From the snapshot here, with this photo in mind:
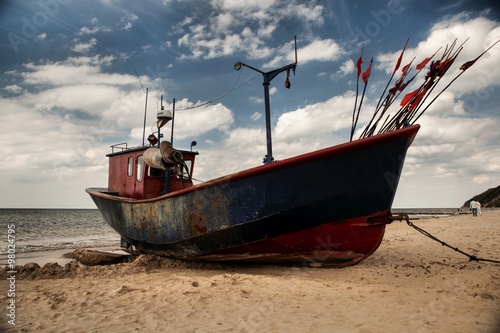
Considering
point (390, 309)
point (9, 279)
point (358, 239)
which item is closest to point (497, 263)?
point (358, 239)

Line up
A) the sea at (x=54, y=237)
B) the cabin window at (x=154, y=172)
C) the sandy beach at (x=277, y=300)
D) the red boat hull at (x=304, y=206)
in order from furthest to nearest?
the sea at (x=54, y=237)
the cabin window at (x=154, y=172)
the red boat hull at (x=304, y=206)
the sandy beach at (x=277, y=300)

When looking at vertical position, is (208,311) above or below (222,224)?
below

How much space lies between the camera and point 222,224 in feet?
18.0

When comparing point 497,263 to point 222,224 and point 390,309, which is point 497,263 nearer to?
point 390,309

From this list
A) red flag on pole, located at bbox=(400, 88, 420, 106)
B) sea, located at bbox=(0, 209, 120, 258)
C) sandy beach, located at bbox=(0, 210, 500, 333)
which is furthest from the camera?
sea, located at bbox=(0, 209, 120, 258)

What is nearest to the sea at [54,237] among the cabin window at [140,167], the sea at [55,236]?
the sea at [55,236]

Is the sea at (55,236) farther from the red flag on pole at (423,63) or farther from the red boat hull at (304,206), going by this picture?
the red flag on pole at (423,63)

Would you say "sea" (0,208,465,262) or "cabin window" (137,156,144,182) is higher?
"cabin window" (137,156,144,182)

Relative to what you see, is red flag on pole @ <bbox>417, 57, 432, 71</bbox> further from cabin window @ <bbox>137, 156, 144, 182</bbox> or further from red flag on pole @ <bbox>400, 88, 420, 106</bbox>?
cabin window @ <bbox>137, 156, 144, 182</bbox>

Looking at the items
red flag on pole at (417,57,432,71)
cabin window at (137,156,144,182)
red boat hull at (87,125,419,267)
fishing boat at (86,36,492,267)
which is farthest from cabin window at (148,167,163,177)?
red flag on pole at (417,57,432,71)

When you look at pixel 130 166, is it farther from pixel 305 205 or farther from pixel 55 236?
pixel 55 236

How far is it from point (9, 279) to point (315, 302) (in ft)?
18.4

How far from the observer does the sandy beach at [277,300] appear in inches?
125

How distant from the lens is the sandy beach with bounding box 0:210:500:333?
3.16 meters
